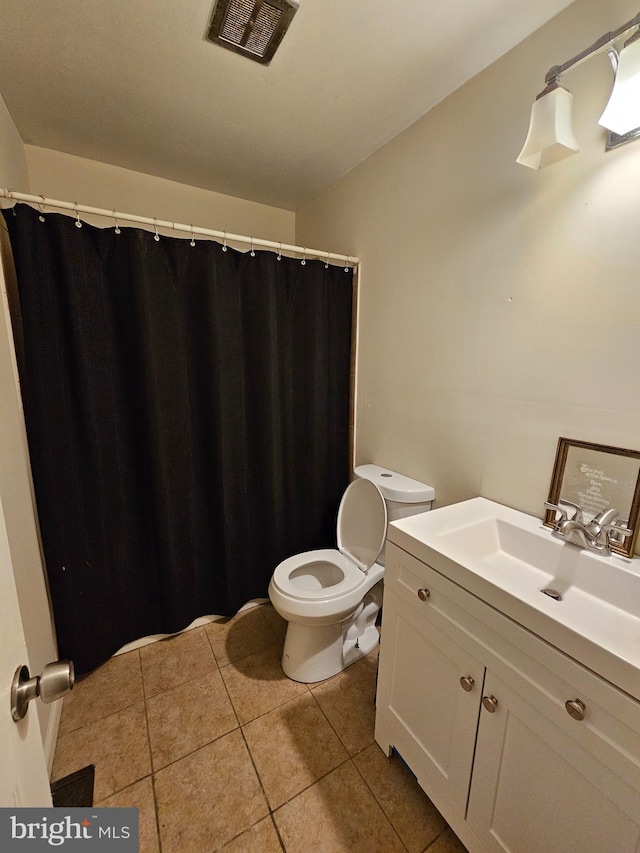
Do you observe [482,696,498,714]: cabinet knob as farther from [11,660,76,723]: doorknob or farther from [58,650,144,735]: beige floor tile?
[58,650,144,735]: beige floor tile

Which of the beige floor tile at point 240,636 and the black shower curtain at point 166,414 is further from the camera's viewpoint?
the beige floor tile at point 240,636

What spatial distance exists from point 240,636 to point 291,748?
0.60 metres

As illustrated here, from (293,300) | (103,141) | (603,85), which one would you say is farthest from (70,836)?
(103,141)

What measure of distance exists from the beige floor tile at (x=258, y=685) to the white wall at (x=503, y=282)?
1.05 m

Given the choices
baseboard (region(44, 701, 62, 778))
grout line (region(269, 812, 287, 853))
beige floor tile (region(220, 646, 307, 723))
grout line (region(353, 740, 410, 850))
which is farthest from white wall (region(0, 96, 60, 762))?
grout line (region(353, 740, 410, 850))

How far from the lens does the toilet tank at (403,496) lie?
153 centimetres

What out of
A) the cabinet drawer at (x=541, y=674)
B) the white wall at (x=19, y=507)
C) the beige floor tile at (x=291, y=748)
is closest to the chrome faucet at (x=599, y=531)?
the cabinet drawer at (x=541, y=674)

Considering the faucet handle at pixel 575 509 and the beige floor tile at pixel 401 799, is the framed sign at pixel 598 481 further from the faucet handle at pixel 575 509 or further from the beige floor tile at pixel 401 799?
the beige floor tile at pixel 401 799

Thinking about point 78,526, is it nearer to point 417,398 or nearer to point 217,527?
point 217,527

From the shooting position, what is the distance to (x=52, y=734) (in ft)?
4.04

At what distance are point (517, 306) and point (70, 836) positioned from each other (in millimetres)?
1600

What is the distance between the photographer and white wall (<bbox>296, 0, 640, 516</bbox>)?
964 millimetres

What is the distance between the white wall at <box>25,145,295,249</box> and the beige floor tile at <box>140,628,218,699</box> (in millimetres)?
2127

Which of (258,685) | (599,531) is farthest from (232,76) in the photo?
(258,685)
